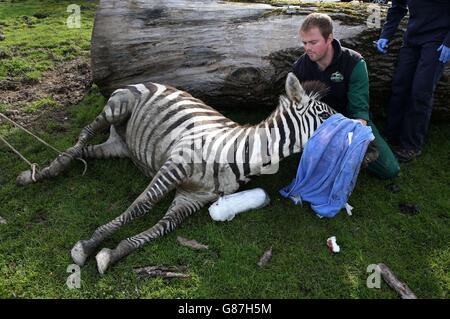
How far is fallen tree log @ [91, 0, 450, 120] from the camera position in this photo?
5.52 meters

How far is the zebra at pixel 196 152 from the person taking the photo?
4301 mm

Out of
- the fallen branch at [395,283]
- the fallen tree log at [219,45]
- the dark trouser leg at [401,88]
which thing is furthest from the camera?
the fallen tree log at [219,45]

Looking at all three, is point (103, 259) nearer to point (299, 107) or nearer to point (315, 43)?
point (299, 107)

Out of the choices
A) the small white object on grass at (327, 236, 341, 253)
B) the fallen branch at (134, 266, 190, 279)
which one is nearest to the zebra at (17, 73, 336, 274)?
the fallen branch at (134, 266, 190, 279)

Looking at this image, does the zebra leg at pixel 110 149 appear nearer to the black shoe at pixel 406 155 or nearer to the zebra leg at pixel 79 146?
the zebra leg at pixel 79 146

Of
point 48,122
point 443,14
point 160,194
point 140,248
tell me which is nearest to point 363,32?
point 443,14

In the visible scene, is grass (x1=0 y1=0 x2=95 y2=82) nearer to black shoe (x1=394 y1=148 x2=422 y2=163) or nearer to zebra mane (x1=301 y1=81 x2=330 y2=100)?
zebra mane (x1=301 y1=81 x2=330 y2=100)

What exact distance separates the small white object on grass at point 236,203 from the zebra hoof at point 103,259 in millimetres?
1109

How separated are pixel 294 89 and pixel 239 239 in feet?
5.35

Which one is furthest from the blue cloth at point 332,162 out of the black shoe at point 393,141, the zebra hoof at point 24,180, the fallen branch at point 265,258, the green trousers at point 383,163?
the zebra hoof at point 24,180

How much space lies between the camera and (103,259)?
3.93m

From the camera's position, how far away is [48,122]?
6.39m

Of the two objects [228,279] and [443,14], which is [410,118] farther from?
[228,279]

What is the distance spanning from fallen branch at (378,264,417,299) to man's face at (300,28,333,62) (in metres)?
2.19
